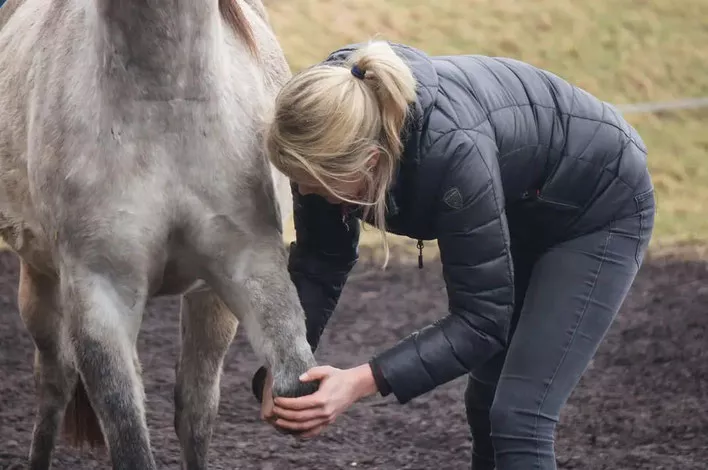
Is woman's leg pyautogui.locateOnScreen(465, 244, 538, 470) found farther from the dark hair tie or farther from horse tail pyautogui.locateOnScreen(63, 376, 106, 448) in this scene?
horse tail pyautogui.locateOnScreen(63, 376, 106, 448)

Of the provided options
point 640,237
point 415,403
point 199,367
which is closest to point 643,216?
point 640,237

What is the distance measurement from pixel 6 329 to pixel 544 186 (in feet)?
11.7

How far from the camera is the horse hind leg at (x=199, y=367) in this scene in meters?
3.60

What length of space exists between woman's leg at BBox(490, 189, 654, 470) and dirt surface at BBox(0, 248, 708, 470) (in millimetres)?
1225

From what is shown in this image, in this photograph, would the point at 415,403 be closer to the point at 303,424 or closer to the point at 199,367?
the point at 199,367

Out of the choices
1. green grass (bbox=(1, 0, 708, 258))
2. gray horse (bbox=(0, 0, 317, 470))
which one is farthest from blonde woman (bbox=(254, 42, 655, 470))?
green grass (bbox=(1, 0, 708, 258))

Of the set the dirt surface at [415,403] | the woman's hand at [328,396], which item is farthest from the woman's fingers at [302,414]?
the dirt surface at [415,403]

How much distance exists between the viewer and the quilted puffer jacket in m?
2.57

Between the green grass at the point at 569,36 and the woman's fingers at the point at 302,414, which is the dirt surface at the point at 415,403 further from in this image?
the green grass at the point at 569,36

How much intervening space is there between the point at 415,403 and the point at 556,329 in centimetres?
197

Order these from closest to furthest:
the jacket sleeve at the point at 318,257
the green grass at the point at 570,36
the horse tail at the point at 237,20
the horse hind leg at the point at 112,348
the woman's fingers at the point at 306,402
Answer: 1. the woman's fingers at the point at 306,402
2. the horse hind leg at the point at 112,348
3. the jacket sleeve at the point at 318,257
4. the horse tail at the point at 237,20
5. the green grass at the point at 570,36

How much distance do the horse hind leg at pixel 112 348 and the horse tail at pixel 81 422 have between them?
1056 millimetres

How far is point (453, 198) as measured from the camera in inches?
101

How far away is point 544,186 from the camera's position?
2.88 m
